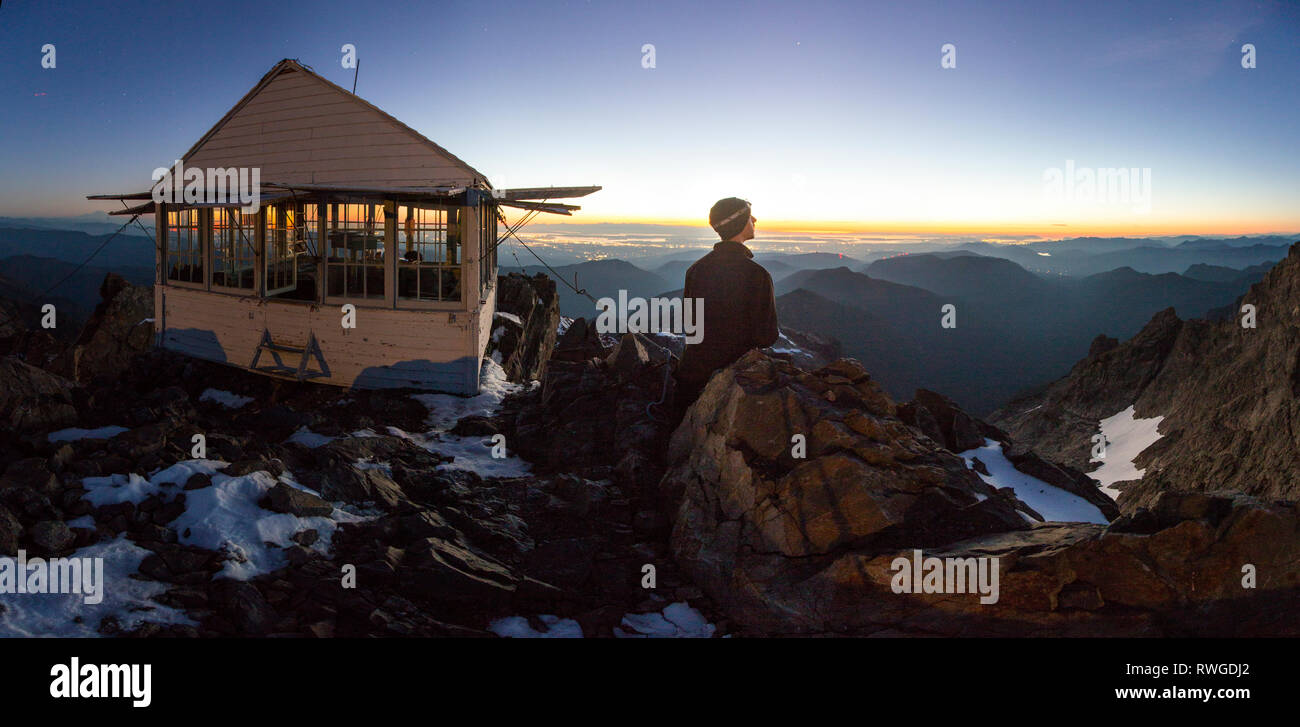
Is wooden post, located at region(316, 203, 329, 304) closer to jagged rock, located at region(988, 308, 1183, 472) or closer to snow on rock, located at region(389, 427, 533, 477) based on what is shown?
snow on rock, located at region(389, 427, 533, 477)

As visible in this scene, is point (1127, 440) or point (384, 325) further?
point (1127, 440)

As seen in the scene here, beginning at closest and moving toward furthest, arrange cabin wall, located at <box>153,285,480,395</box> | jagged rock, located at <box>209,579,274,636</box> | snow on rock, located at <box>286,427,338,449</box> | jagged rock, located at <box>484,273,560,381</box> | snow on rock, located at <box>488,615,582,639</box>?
jagged rock, located at <box>209,579,274,636</box> < snow on rock, located at <box>488,615,582,639</box> < snow on rock, located at <box>286,427,338,449</box> < cabin wall, located at <box>153,285,480,395</box> < jagged rock, located at <box>484,273,560,381</box>

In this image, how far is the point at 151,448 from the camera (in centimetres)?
653

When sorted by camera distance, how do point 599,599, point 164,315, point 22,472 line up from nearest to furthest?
point 22,472 → point 599,599 → point 164,315

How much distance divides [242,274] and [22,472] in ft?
38.7

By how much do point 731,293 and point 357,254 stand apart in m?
9.61

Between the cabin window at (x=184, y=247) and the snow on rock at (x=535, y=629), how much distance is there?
52.4 ft

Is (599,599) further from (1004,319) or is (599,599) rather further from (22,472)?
(1004,319)

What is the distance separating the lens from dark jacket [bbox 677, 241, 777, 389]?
28.1ft

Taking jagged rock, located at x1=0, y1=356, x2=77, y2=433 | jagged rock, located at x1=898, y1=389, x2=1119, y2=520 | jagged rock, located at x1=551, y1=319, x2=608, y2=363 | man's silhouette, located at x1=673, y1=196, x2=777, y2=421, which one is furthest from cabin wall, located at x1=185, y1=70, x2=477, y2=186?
jagged rock, located at x1=898, y1=389, x2=1119, y2=520

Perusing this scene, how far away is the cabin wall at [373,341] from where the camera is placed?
1404cm

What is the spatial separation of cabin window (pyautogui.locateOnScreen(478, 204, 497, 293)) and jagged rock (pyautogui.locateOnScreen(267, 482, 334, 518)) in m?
8.57

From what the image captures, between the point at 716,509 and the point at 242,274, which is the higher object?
the point at 242,274

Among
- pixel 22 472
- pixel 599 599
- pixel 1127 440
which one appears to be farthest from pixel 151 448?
pixel 1127 440
